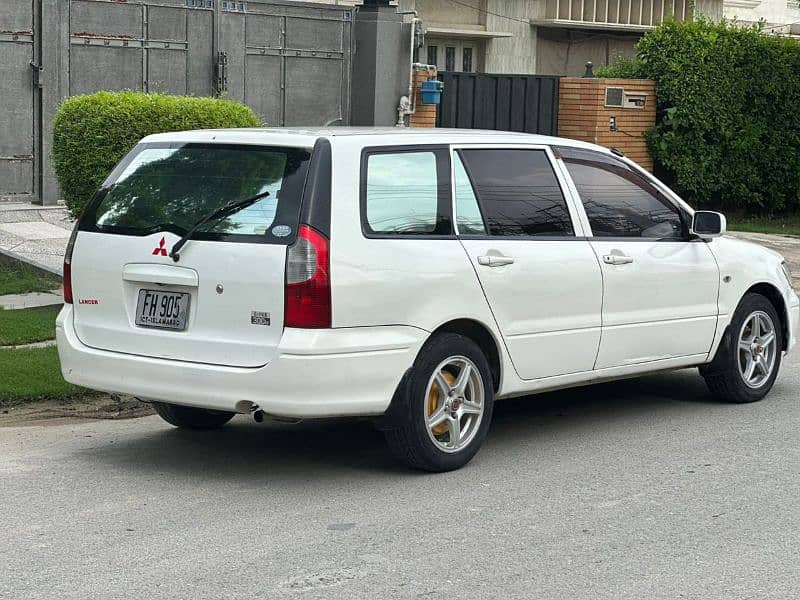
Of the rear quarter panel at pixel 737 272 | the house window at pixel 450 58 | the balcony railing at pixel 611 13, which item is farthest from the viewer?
the balcony railing at pixel 611 13

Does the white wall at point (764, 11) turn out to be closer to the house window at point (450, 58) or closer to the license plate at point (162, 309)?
the house window at point (450, 58)

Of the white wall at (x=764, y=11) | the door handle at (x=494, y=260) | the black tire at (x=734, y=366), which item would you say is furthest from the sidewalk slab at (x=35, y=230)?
the white wall at (x=764, y=11)

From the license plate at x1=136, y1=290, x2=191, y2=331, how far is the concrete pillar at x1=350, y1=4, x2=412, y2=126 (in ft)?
41.3

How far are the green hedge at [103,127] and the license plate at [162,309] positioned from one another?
15.3 feet

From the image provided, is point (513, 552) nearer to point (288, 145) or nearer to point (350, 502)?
point (350, 502)

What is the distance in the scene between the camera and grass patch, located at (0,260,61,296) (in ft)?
38.4

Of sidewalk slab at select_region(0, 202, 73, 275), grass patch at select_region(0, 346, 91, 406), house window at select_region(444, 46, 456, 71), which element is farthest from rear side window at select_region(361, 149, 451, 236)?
house window at select_region(444, 46, 456, 71)

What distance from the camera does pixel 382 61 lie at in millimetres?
18938

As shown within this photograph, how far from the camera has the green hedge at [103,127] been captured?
36.2 ft

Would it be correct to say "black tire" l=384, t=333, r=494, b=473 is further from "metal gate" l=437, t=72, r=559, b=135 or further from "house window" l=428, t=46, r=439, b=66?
"house window" l=428, t=46, r=439, b=66

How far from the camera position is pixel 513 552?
5.47m

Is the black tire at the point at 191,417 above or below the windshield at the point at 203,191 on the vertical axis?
below

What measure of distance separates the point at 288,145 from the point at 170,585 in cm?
229

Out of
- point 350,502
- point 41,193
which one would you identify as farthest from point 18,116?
point 350,502
